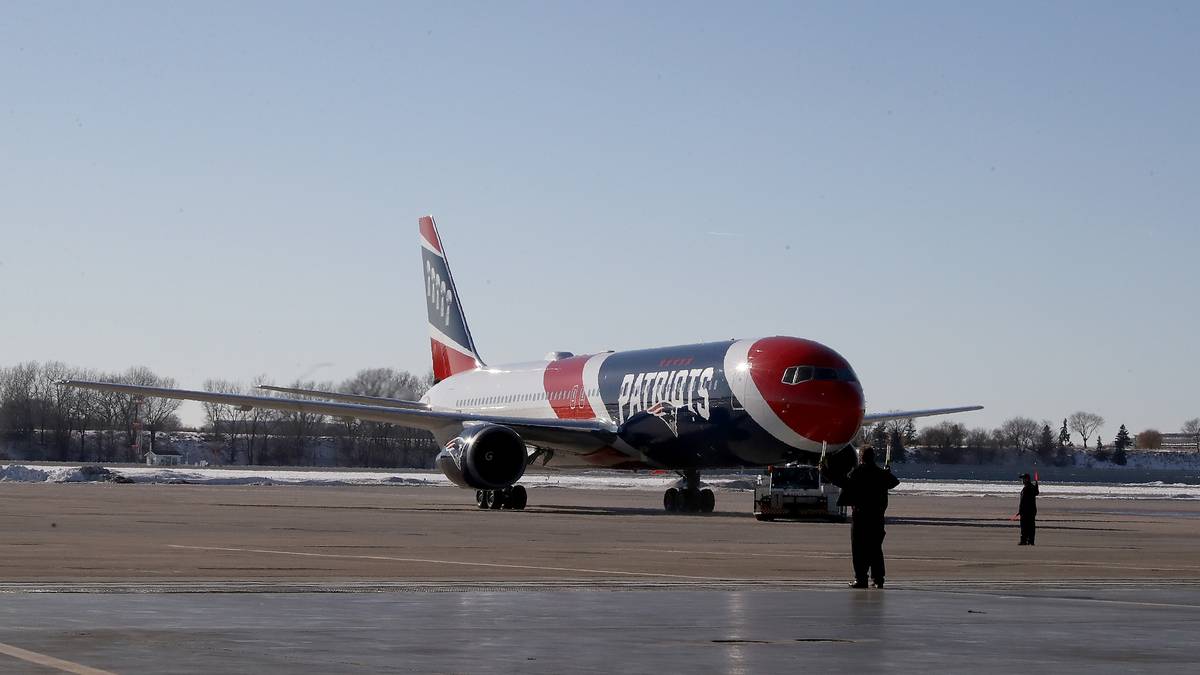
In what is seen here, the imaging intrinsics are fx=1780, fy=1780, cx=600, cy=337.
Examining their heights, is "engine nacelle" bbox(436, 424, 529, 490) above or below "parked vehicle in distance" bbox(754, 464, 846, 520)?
above

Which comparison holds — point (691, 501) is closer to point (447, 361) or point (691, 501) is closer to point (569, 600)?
point (447, 361)

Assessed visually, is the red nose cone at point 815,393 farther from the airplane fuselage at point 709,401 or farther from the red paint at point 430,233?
the red paint at point 430,233

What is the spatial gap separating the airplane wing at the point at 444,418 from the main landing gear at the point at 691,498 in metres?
2.18

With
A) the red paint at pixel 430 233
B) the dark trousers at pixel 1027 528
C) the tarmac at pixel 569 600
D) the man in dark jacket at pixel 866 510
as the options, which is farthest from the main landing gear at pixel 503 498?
the man in dark jacket at pixel 866 510

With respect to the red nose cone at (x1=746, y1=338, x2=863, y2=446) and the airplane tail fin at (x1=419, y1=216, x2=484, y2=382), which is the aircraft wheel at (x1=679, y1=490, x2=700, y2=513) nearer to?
the red nose cone at (x1=746, y1=338, x2=863, y2=446)

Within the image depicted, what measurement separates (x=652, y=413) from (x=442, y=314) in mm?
16740

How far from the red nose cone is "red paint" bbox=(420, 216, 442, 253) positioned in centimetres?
2083

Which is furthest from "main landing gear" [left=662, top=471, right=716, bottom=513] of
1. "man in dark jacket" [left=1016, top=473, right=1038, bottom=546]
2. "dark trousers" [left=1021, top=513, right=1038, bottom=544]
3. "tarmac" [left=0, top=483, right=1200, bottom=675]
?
"dark trousers" [left=1021, top=513, right=1038, bottom=544]

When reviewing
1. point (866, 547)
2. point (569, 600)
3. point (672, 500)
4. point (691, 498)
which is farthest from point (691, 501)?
point (569, 600)

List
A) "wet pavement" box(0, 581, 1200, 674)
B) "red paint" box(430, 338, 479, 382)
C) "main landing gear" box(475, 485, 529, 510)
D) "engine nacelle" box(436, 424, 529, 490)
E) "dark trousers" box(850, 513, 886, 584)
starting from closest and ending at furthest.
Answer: "wet pavement" box(0, 581, 1200, 674), "dark trousers" box(850, 513, 886, 584), "engine nacelle" box(436, 424, 529, 490), "main landing gear" box(475, 485, 529, 510), "red paint" box(430, 338, 479, 382)

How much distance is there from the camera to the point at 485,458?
43.8m

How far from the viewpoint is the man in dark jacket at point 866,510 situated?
17672 millimetres

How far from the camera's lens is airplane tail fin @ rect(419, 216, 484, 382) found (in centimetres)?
5803

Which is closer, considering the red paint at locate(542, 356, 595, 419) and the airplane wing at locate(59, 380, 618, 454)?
the airplane wing at locate(59, 380, 618, 454)
